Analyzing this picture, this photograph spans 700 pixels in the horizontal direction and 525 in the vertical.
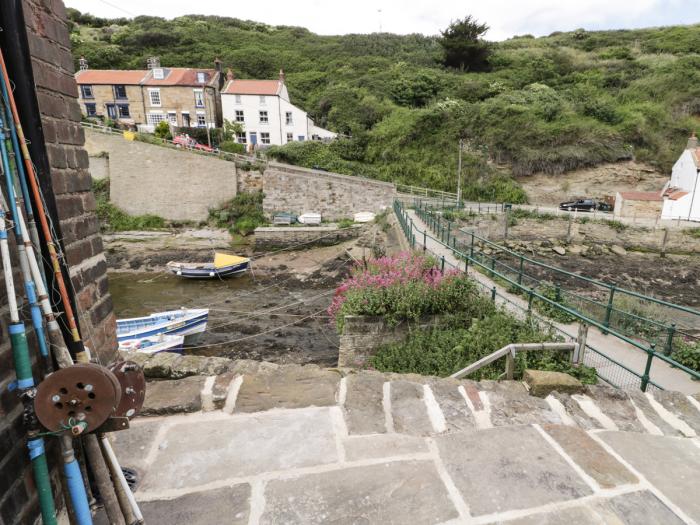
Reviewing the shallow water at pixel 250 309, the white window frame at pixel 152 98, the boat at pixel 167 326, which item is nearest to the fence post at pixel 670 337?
the shallow water at pixel 250 309

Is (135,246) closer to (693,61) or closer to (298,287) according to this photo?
(298,287)

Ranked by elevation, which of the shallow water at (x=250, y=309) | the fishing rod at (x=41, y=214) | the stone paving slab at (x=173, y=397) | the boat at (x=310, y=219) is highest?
the fishing rod at (x=41, y=214)

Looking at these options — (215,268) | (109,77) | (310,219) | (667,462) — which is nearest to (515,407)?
(667,462)

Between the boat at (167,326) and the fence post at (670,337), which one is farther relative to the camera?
the boat at (167,326)

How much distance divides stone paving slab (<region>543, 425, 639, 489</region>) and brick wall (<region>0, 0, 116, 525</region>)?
2.65 m

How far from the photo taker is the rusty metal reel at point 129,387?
61.5 inches

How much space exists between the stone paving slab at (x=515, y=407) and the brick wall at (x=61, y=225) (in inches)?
96.7

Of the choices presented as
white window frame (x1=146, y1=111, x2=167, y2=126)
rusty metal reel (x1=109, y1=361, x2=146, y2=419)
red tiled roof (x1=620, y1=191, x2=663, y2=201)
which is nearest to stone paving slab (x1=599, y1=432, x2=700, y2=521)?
rusty metal reel (x1=109, y1=361, x2=146, y2=419)

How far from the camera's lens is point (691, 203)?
2558 centimetres

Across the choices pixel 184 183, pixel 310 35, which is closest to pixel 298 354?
pixel 184 183

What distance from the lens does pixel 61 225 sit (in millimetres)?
1777

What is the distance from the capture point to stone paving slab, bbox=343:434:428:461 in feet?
6.93

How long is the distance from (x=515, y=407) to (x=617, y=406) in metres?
0.89

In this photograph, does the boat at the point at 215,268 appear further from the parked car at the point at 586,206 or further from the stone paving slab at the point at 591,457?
the parked car at the point at 586,206
